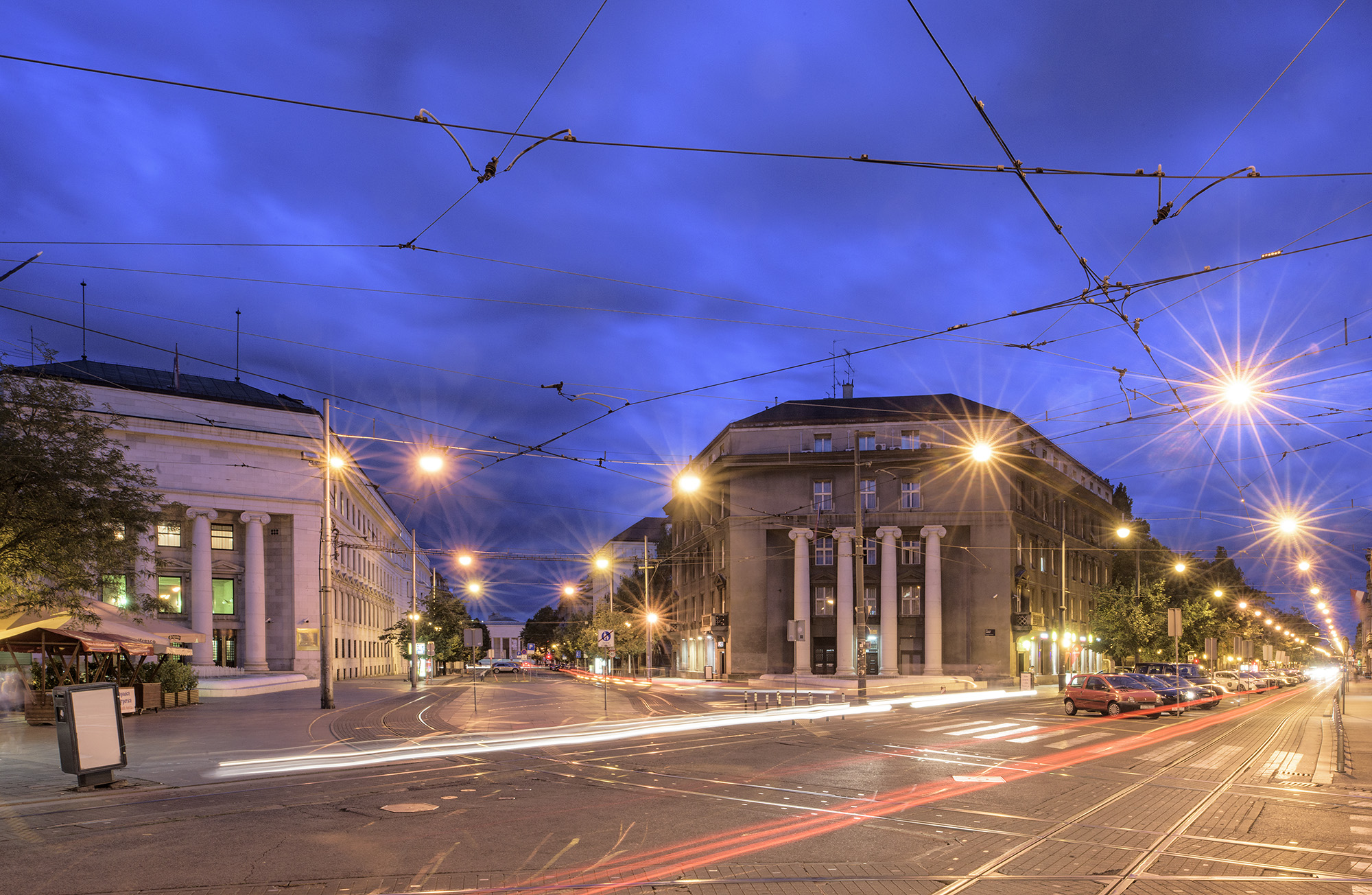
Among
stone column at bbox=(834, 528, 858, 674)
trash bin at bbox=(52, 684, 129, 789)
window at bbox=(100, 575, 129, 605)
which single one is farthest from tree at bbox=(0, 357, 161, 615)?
stone column at bbox=(834, 528, 858, 674)

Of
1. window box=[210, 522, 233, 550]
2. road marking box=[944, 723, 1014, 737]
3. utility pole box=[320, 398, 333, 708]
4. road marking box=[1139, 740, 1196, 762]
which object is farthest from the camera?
window box=[210, 522, 233, 550]

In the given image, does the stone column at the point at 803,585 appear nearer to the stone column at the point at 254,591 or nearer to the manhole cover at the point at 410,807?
the stone column at the point at 254,591

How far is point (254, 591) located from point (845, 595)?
3459 centimetres

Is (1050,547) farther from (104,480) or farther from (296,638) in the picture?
(104,480)

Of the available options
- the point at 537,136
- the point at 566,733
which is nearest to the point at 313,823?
the point at 537,136

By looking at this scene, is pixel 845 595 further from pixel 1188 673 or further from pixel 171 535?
pixel 171 535

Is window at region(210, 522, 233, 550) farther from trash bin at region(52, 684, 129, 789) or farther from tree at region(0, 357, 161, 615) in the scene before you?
trash bin at region(52, 684, 129, 789)

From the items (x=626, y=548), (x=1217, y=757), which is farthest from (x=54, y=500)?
(x=626, y=548)

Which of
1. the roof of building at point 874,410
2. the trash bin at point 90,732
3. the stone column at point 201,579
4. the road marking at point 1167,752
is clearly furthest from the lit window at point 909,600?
the trash bin at point 90,732

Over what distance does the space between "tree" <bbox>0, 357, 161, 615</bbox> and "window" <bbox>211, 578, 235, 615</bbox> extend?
121 ft

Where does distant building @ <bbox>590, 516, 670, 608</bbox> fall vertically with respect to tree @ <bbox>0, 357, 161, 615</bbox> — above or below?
below

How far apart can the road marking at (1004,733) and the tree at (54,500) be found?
20.6m

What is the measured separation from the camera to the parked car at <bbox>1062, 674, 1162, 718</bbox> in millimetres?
33656

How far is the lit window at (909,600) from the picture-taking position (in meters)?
60.0
